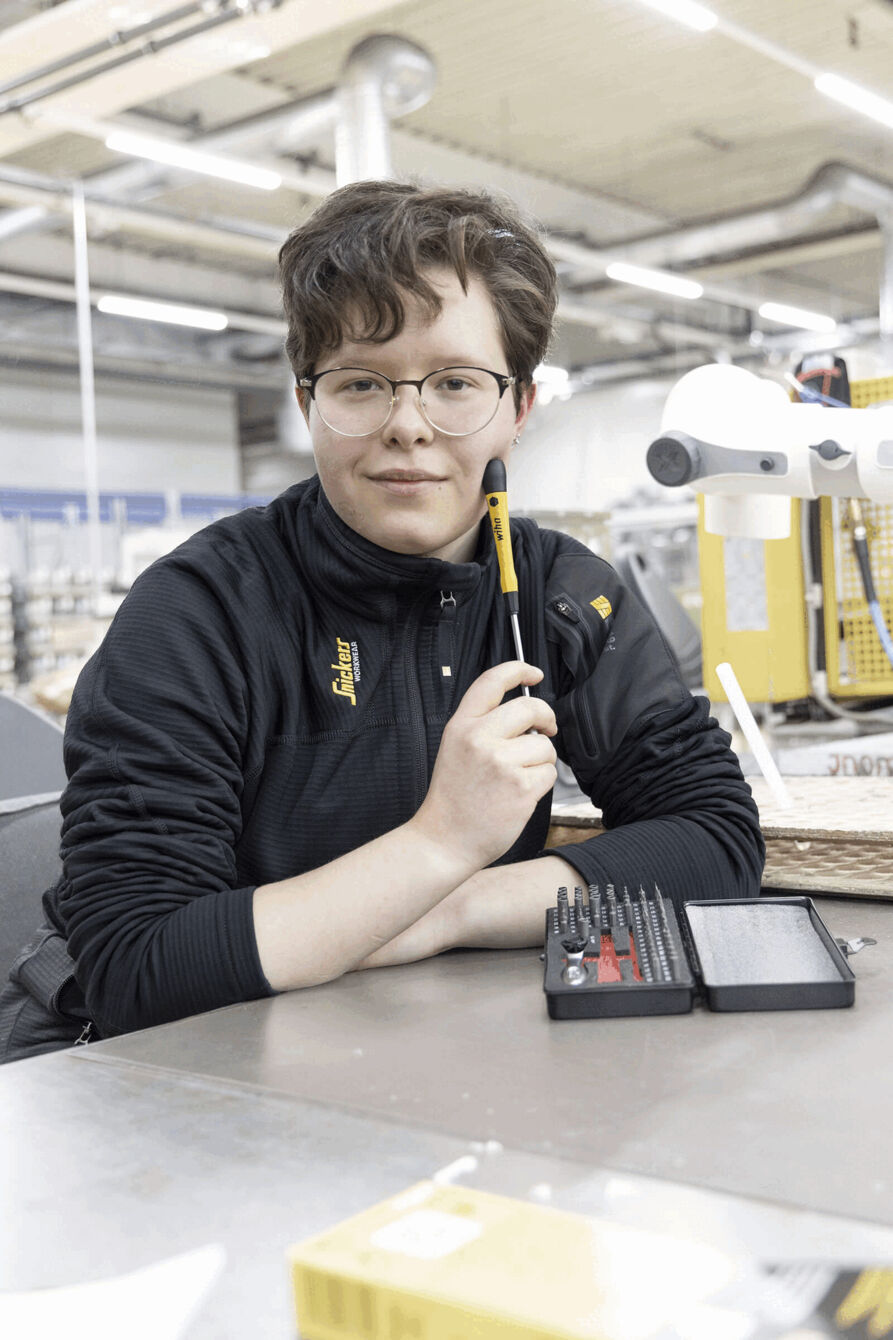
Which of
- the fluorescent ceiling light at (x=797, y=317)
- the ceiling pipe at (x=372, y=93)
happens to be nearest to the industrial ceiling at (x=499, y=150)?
the fluorescent ceiling light at (x=797, y=317)

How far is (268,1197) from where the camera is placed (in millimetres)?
516

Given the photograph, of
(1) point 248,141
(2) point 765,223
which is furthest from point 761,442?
(2) point 765,223

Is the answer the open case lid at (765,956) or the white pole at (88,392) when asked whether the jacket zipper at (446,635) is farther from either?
the white pole at (88,392)

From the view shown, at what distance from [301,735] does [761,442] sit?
52 cm

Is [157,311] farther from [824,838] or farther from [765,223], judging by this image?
[824,838]

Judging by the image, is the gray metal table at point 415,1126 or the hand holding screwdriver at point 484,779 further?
the hand holding screwdriver at point 484,779

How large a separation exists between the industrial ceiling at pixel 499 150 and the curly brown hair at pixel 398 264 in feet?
8.56

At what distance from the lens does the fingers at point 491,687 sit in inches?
35.6

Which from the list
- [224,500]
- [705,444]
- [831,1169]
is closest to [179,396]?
[224,500]

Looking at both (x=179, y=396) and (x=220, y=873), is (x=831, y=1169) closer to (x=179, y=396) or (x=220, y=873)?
(x=220, y=873)

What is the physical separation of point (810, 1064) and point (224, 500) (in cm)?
1083

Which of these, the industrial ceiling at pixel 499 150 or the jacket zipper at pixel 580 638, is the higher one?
the industrial ceiling at pixel 499 150

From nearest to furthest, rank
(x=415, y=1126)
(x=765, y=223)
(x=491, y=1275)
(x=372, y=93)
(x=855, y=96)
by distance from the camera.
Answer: (x=491, y=1275)
(x=415, y=1126)
(x=372, y=93)
(x=855, y=96)
(x=765, y=223)

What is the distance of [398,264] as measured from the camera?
1.02 metres
